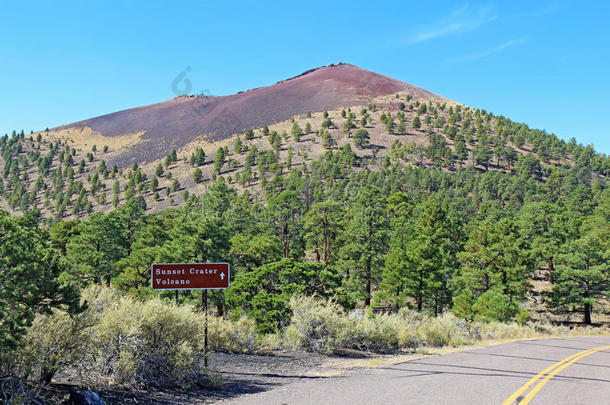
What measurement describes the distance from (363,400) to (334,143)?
116408 millimetres

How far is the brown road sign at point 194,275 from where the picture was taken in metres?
9.14

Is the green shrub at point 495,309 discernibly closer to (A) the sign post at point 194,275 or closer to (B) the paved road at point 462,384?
(B) the paved road at point 462,384

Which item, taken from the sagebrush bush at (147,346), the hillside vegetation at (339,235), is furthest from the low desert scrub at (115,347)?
the hillside vegetation at (339,235)

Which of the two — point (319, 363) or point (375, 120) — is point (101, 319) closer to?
point (319, 363)

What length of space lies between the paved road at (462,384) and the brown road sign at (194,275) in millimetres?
2863

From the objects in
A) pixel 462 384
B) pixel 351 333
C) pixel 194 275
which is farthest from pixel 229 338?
pixel 462 384

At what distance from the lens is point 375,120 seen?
146 m

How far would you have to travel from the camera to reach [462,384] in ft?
25.6

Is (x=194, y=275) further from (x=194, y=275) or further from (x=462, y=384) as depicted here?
(x=462, y=384)

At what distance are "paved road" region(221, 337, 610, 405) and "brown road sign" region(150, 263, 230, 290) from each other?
286 cm

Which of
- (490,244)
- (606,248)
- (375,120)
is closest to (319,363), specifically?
(490,244)

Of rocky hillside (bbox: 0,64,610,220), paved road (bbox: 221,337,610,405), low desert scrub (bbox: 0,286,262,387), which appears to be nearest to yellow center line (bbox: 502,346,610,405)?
paved road (bbox: 221,337,610,405)

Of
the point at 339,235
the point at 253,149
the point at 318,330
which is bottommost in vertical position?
the point at 318,330

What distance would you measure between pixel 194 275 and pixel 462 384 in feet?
20.1
